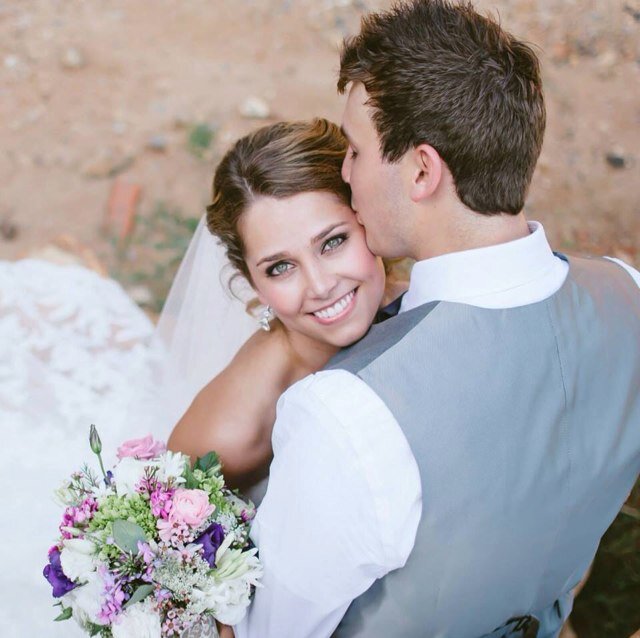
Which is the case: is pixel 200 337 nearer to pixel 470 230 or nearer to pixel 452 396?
pixel 470 230

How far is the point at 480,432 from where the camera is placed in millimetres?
1850

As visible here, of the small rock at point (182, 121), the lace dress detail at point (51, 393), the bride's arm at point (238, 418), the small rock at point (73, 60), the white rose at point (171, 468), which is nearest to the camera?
→ the white rose at point (171, 468)

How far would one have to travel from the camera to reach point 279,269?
100 inches

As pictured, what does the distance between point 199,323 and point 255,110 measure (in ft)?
10.6

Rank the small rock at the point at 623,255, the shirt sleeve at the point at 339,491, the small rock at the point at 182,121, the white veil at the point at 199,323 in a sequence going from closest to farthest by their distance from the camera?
the shirt sleeve at the point at 339,491 → the white veil at the point at 199,323 → the small rock at the point at 623,255 → the small rock at the point at 182,121

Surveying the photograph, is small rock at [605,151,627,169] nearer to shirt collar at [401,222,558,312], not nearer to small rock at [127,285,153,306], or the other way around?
small rock at [127,285,153,306]

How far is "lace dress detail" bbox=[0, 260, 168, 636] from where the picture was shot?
2848 millimetres

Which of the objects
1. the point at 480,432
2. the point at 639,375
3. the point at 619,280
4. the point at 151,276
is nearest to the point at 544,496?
the point at 480,432

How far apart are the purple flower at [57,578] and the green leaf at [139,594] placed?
20 cm

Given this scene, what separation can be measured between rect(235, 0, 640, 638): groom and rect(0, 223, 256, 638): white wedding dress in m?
1.23

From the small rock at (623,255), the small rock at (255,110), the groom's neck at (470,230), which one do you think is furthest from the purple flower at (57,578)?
the small rock at (255,110)

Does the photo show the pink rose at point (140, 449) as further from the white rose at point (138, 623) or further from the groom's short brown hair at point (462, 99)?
the groom's short brown hair at point (462, 99)

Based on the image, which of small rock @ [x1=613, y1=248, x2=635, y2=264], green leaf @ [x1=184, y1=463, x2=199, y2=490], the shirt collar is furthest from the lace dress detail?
small rock @ [x1=613, y1=248, x2=635, y2=264]

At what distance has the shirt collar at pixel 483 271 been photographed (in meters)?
1.96
